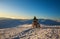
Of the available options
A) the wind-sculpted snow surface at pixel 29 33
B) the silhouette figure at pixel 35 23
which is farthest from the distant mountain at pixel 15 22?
the wind-sculpted snow surface at pixel 29 33

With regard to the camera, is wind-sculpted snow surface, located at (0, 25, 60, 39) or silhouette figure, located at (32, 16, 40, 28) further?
silhouette figure, located at (32, 16, 40, 28)

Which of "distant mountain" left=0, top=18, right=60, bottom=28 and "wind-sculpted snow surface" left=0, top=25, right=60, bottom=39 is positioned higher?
"distant mountain" left=0, top=18, right=60, bottom=28

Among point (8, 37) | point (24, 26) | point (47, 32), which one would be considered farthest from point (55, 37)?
point (8, 37)

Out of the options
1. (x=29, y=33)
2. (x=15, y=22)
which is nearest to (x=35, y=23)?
(x=29, y=33)

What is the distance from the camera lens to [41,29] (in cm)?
743

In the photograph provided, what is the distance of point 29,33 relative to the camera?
24.0ft

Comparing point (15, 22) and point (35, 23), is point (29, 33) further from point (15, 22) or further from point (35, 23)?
point (15, 22)

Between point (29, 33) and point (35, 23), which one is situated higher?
point (35, 23)

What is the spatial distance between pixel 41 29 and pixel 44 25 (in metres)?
0.45

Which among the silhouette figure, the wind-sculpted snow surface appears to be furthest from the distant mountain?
the wind-sculpted snow surface

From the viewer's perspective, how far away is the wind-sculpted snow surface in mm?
7145

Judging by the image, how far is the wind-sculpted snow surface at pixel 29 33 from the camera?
7.14m

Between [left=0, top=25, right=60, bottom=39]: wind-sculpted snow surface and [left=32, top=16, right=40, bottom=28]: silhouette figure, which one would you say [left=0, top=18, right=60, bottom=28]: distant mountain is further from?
[left=0, top=25, right=60, bottom=39]: wind-sculpted snow surface

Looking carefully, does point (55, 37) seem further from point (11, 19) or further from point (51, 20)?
point (11, 19)
